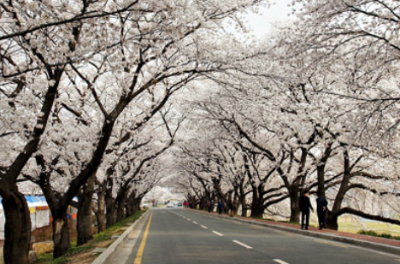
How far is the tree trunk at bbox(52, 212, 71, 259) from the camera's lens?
1398cm

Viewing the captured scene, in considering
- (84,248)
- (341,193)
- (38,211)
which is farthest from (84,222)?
(38,211)

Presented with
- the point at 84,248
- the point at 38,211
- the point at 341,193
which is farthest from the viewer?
the point at 38,211

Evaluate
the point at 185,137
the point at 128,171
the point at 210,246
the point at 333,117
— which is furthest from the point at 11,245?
the point at 185,137

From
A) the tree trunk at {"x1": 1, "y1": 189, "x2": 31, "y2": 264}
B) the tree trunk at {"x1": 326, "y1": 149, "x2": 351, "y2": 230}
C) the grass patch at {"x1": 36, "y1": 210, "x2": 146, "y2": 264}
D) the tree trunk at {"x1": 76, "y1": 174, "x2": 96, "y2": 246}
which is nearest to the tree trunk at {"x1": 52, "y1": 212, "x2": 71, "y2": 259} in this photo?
the grass patch at {"x1": 36, "y1": 210, "x2": 146, "y2": 264}

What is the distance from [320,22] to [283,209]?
49.4 meters

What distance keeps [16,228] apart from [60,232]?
4.58 meters

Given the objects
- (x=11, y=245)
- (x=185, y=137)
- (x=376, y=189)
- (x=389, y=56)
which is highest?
(x=185, y=137)

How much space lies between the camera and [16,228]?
997 centimetres

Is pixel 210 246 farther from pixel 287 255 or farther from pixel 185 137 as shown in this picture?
pixel 185 137

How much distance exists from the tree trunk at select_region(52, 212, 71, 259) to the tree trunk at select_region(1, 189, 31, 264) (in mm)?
3449

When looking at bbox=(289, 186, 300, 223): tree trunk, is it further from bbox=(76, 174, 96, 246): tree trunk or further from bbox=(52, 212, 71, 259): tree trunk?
bbox=(52, 212, 71, 259): tree trunk

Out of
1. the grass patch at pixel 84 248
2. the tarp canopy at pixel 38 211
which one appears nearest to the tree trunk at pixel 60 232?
the grass patch at pixel 84 248

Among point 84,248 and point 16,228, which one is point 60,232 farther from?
point 16,228

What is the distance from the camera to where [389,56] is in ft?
37.4
